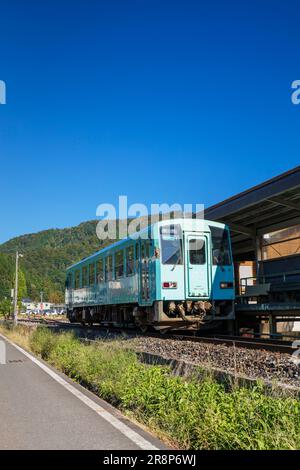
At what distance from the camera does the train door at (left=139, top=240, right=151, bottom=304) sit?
15.6m

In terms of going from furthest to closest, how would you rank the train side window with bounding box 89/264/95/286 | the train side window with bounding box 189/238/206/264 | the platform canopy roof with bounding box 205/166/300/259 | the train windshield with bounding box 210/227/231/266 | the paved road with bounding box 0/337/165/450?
the train side window with bounding box 89/264/95/286
the train windshield with bounding box 210/227/231/266
the train side window with bounding box 189/238/206/264
the platform canopy roof with bounding box 205/166/300/259
the paved road with bounding box 0/337/165/450

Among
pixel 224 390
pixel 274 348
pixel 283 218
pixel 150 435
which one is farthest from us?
pixel 283 218

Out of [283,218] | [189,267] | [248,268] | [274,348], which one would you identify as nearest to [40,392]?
[274,348]

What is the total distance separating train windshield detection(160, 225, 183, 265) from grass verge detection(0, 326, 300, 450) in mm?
6360

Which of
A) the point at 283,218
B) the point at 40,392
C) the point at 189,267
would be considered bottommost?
the point at 40,392

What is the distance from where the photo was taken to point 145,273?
15.9m

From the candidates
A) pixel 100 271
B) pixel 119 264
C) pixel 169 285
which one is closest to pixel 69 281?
pixel 100 271

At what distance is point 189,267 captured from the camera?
15.6 metres

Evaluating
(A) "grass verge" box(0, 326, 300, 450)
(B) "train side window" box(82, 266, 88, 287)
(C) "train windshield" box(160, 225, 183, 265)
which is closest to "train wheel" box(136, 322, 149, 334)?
(C) "train windshield" box(160, 225, 183, 265)

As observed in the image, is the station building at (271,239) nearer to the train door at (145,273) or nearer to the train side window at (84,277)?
the train door at (145,273)

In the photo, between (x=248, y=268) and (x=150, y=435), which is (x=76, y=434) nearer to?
(x=150, y=435)

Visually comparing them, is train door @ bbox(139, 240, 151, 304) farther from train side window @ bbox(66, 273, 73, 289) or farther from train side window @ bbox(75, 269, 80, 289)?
train side window @ bbox(66, 273, 73, 289)

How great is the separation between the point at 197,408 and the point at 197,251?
10.5 metres
